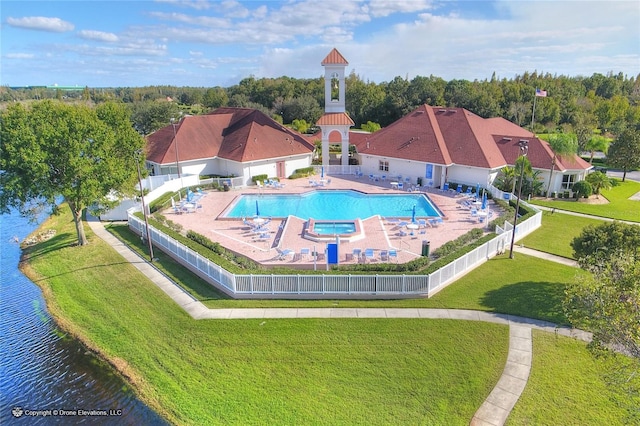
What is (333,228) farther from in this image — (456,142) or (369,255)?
(456,142)

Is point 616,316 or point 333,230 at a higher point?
point 616,316

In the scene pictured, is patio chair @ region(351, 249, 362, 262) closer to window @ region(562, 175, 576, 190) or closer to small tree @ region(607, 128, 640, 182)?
window @ region(562, 175, 576, 190)

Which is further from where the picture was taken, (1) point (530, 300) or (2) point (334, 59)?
(2) point (334, 59)

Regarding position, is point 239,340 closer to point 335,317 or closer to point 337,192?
point 335,317

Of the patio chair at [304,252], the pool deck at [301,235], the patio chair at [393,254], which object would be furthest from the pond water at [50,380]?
the patio chair at [393,254]

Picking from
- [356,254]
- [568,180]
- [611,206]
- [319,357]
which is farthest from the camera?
[568,180]

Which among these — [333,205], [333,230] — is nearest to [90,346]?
[333,230]

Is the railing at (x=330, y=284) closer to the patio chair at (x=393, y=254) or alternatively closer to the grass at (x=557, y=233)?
the patio chair at (x=393, y=254)
